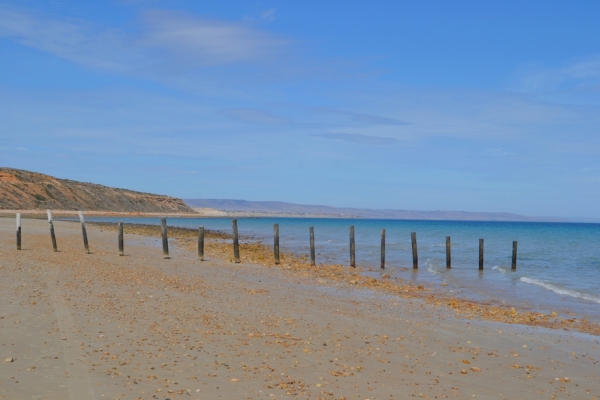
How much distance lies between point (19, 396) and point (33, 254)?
17.9 metres

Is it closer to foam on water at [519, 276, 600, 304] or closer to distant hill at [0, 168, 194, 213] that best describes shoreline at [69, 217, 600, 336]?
foam on water at [519, 276, 600, 304]

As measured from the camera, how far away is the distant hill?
302ft

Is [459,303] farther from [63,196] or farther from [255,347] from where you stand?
[63,196]

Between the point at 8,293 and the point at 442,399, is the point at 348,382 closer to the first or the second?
the point at 442,399

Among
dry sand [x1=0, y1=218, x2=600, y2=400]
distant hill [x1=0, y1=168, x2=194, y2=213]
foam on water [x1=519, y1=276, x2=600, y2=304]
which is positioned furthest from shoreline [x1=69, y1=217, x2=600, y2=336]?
distant hill [x1=0, y1=168, x2=194, y2=213]

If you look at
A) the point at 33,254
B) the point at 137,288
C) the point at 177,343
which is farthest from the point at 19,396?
the point at 33,254

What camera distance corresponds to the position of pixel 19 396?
6293 mm

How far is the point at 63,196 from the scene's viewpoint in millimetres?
105500

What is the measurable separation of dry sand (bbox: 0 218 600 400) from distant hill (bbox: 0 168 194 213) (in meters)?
81.4

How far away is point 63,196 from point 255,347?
104882 millimetres

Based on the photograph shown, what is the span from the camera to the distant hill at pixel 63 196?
302 feet

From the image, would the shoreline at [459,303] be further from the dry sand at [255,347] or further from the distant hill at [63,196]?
the distant hill at [63,196]

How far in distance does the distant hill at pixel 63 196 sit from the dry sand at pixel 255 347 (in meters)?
81.4

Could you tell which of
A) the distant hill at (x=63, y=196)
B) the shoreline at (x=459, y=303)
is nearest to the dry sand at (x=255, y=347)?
the shoreline at (x=459, y=303)
